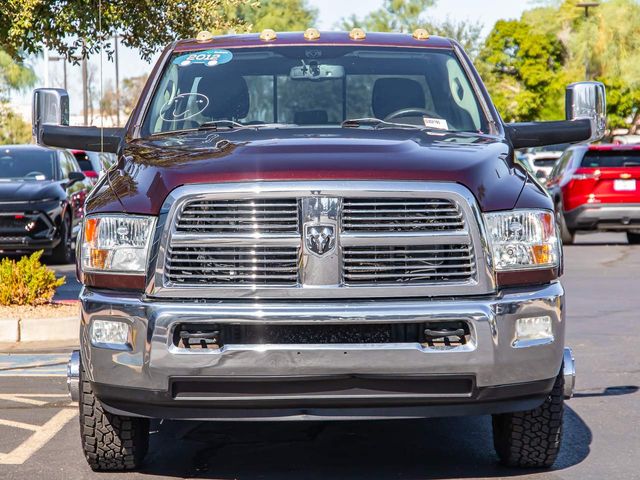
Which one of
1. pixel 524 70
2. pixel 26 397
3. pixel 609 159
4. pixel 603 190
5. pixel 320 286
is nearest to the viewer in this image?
pixel 320 286

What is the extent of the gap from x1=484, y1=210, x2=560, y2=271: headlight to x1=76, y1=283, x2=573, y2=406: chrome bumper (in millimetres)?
160

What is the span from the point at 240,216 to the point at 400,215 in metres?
0.64

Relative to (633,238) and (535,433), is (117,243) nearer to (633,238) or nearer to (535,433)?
(535,433)

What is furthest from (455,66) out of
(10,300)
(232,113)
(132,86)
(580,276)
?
(132,86)

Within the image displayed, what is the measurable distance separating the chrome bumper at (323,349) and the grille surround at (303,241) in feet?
0.16

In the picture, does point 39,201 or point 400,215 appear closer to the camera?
point 400,215

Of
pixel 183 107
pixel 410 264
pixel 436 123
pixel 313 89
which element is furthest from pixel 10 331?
pixel 410 264

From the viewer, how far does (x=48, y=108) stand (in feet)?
24.8

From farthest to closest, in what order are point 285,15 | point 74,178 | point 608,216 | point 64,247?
point 285,15
point 608,216
point 74,178
point 64,247

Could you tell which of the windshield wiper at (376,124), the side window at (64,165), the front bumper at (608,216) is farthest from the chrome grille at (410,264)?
the front bumper at (608,216)

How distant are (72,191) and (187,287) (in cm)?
1468

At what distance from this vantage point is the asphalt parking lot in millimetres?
6289

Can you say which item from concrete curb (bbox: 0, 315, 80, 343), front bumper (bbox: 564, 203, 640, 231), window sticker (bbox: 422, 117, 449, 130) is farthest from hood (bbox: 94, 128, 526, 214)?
front bumper (bbox: 564, 203, 640, 231)

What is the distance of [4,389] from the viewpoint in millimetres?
8812
